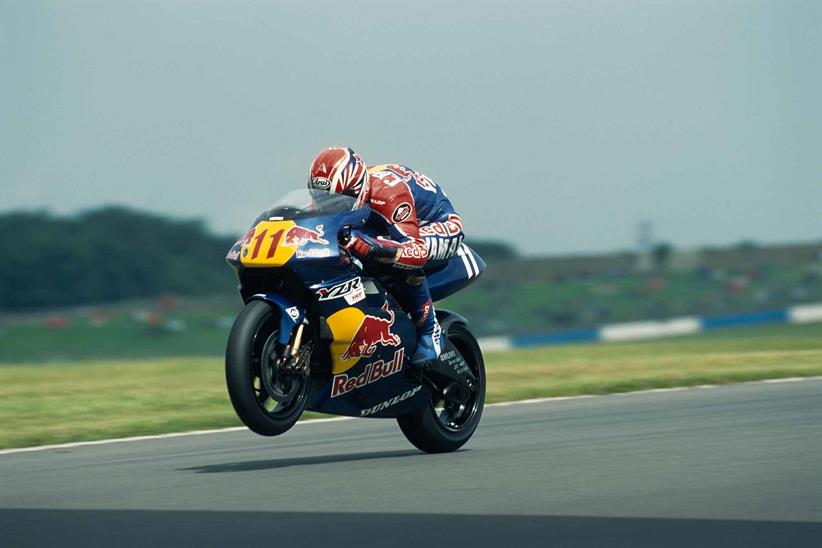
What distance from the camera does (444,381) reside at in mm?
9039

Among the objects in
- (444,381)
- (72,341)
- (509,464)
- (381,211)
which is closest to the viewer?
(509,464)

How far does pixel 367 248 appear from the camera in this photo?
8039 mm

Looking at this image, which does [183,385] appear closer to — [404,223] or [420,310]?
[420,310]

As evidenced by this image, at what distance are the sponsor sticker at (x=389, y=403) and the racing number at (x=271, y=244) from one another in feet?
3.96

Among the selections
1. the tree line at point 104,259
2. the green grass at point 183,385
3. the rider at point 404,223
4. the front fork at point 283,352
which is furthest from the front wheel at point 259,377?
the tree line at point 104,259

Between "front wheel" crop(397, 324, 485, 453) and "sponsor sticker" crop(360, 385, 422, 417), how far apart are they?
0.17m

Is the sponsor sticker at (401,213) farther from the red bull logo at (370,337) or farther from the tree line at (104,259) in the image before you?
the tree line at (104,259)

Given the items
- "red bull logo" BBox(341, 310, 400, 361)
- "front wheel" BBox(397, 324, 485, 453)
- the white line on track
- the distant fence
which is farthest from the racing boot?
the distant fence

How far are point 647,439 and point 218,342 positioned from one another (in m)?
43.3

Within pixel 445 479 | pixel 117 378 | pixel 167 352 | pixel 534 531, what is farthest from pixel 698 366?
pixel 167 352

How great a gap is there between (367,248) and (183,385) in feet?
32.1

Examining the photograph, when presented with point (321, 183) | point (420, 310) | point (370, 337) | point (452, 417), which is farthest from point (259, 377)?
point (452, 417)

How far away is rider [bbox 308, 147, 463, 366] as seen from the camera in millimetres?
8281

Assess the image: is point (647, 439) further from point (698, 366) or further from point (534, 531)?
point (698, 366)
